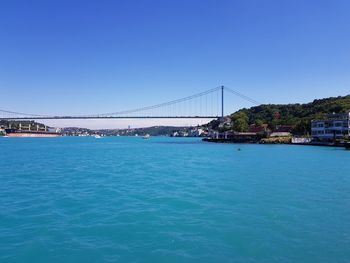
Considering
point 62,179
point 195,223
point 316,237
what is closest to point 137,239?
point 195,223

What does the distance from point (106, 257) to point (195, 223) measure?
141 inches

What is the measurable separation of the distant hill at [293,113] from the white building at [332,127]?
10125mm

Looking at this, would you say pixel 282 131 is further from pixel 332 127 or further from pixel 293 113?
pixel 293 113

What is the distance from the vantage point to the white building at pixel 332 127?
68.2 meters

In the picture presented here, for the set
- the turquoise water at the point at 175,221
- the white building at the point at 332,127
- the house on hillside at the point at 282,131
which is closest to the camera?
the turquoise water at the point at 175,221

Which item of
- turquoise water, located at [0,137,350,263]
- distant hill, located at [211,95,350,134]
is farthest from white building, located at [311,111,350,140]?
turquoise water, located at [0,137,350,263]

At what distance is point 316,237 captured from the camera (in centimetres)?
939

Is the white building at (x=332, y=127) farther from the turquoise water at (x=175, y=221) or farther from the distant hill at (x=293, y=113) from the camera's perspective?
the turquoise water at (x=175, y=221)

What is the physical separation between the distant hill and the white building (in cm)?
1012

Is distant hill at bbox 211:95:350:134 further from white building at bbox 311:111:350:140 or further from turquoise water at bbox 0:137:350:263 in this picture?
turquoise water at bbox 0:137:350:263

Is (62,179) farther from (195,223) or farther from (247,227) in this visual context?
(247,227)

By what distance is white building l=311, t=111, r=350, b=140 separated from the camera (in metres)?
68.2

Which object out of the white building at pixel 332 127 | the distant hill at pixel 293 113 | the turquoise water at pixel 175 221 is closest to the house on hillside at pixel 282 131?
the distant hill at pixel 293 113

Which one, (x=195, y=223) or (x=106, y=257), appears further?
(x=195, y=223)
